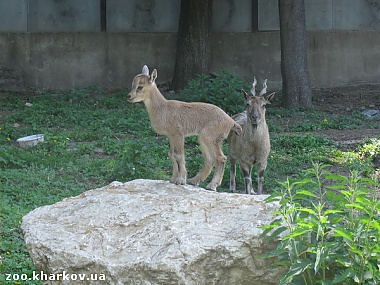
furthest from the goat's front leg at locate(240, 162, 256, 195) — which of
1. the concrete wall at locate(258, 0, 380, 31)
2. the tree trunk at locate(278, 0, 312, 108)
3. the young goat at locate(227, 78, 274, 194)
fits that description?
the concrete wall at locate(258, 0, 380, 31)

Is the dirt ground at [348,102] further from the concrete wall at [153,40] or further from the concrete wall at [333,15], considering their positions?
the concrete wall at [333,15]

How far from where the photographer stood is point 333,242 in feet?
16.5

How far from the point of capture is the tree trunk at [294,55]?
15086mm

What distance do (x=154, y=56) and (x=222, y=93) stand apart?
3635 millimetres

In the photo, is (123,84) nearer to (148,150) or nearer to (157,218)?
(148,150)

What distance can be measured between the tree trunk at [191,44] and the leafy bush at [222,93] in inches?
73.4

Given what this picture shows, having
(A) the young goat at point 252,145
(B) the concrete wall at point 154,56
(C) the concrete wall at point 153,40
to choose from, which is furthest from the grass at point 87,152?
(C) the concrete wall at point 153,40

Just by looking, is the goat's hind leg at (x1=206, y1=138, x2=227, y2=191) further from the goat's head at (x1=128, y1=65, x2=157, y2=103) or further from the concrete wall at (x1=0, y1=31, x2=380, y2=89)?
the concrete wall at (x1=0, y1=31, x2=380, y2=89)

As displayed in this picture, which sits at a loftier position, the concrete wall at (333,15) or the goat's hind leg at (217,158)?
the concrete wall at (333,15)

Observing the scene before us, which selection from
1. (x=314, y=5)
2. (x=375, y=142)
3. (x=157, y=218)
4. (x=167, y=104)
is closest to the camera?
(x=157, y=218)

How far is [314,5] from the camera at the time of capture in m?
18.1

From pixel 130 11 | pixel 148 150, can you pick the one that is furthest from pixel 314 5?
pixel 148 150

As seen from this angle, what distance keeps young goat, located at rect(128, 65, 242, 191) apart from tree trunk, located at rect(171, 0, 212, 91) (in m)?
8.09

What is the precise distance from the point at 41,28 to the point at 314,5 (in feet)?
20.9
